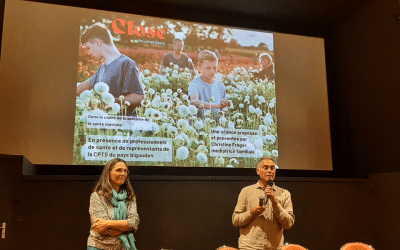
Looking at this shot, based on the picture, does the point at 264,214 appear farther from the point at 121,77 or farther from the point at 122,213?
the point at 121,77

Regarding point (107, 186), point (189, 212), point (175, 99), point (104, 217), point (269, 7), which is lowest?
point (189, 212)

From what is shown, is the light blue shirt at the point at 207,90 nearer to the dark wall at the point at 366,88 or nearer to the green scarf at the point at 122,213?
the dark wall at the point at 366,88

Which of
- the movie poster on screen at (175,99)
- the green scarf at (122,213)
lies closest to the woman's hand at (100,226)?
the green scarf at (122,213)

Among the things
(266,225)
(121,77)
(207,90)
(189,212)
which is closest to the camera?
(266,225)

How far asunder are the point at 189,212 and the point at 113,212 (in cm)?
217

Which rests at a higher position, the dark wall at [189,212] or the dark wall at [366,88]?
the dark wall at [366,88]

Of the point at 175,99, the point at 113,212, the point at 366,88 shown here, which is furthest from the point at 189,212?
the point at 366,88

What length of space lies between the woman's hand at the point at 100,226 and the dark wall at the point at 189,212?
1.89 metres

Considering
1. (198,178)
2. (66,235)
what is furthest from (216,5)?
(66,235)

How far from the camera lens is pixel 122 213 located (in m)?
2.69

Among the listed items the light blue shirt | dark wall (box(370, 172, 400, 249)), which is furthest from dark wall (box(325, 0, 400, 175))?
the light blue shirt

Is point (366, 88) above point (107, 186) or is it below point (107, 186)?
above

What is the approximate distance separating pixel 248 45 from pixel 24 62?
311 cm

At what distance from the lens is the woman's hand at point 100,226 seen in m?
2.55
